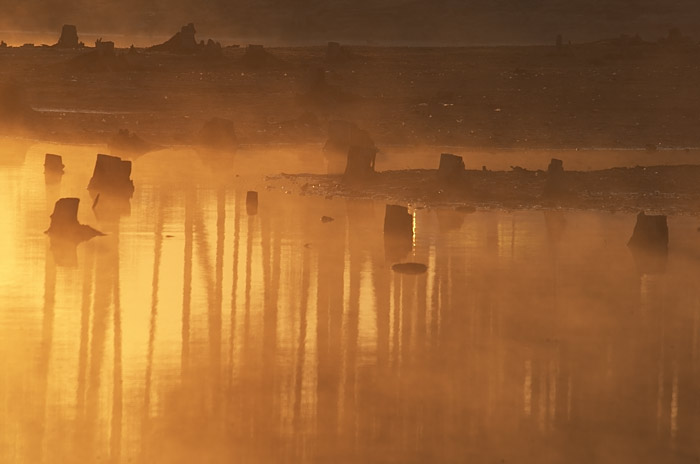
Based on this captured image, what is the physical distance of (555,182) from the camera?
2033cm

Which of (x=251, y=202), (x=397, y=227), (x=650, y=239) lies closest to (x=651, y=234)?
(x=650, y=239)

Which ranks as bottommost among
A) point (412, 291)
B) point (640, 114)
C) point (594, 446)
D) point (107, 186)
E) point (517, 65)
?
point (594, 446)

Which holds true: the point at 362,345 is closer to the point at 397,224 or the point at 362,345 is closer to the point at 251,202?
the point at 397,224

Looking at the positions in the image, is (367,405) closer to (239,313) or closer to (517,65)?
(239,313)

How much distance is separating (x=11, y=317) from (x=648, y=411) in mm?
5370

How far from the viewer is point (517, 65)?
52844 mm

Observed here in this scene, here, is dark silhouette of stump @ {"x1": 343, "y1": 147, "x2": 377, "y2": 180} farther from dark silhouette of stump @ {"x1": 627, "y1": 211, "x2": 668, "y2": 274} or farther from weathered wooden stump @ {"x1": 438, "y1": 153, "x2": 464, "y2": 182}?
dark silhouette of stump @ {"x1": 627, "y1": 211, "x2": 668, "y2": 274}

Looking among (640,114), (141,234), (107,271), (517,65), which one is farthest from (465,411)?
(517,65)

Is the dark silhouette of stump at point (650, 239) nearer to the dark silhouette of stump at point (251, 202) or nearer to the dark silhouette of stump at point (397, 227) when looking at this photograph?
the dark silhouette of stump at point (397, 227)

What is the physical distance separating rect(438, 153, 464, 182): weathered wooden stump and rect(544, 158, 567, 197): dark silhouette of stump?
51.1 inches

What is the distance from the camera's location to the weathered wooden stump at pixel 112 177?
1952cm

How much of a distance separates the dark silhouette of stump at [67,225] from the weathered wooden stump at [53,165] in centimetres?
643

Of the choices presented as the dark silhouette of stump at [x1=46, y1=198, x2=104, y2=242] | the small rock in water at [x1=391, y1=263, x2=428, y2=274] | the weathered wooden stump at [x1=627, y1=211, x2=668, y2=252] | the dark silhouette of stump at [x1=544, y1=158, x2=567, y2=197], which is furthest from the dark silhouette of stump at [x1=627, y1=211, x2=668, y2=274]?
the dark silhouette of stump at [x1=46, y1=198, x2=104, y2=242]

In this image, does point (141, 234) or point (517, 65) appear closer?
point (141, 234)
